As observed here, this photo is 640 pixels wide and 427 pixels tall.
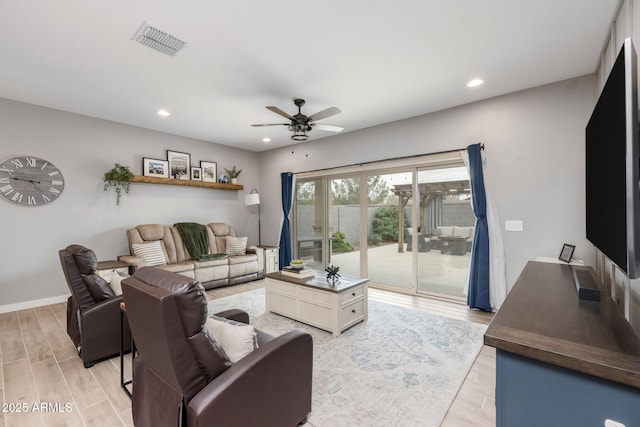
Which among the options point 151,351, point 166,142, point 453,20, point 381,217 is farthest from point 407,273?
point 166,142

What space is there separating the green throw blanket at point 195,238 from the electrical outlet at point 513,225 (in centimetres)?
443

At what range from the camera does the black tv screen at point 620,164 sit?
1038 mm

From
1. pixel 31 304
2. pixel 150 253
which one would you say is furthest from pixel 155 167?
pixel 31 304

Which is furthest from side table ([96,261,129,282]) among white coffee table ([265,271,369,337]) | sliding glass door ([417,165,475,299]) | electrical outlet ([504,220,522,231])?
electrical outlet ([504,220,522,231])

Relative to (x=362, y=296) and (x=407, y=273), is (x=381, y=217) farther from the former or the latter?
(x=362, y=296)

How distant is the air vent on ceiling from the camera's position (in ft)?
7.77

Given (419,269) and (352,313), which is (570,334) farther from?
(419,269)

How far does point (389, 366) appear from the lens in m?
2.47

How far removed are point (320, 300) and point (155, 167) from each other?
403 cm

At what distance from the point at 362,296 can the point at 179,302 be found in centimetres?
252

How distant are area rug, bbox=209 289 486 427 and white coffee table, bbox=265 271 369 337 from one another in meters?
0.10

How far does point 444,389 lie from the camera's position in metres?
2.15

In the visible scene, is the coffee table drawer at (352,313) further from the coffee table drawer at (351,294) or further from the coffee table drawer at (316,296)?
the coffee table drawer at (316,296)

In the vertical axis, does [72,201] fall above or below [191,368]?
above
